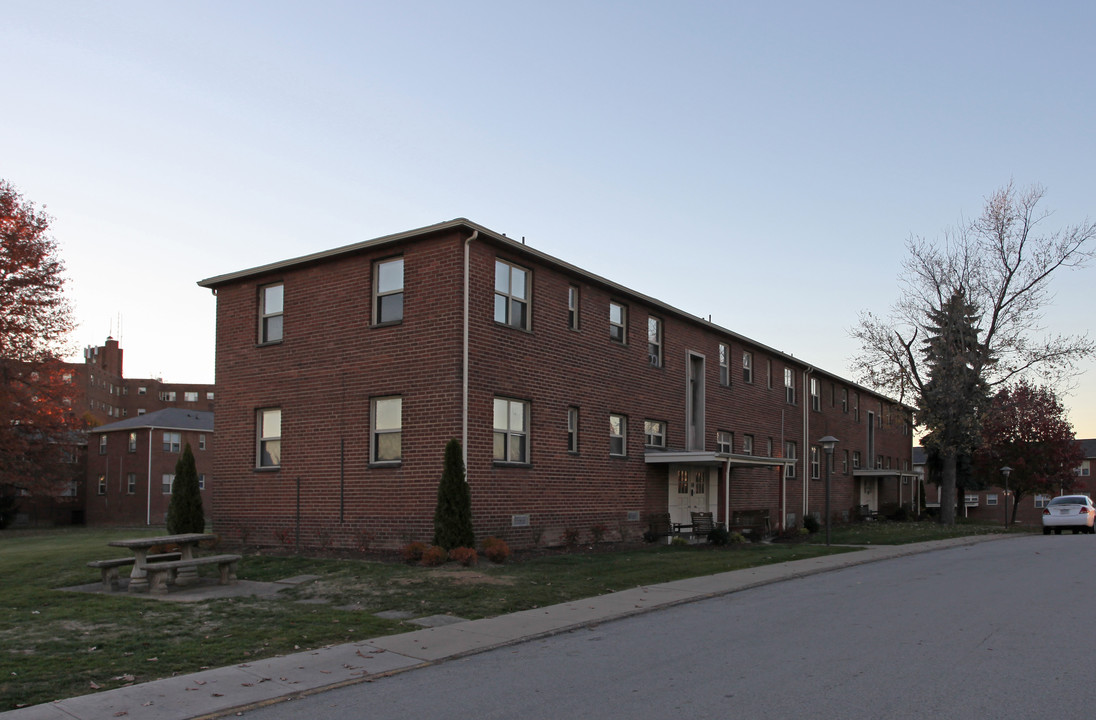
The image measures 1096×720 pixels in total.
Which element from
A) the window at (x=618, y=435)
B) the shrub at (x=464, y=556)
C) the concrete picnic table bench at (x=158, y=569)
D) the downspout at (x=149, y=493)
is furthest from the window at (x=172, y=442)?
the shrub at (x=464, y=556)

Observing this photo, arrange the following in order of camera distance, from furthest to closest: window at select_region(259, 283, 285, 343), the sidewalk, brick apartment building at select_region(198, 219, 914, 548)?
window at select_region(259, 283, 285, 343), brick apartment building at select_region(198, 219, 914, 548), the sidewalk

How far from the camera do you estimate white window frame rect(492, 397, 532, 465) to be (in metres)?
19.2

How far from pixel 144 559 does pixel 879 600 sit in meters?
11.3

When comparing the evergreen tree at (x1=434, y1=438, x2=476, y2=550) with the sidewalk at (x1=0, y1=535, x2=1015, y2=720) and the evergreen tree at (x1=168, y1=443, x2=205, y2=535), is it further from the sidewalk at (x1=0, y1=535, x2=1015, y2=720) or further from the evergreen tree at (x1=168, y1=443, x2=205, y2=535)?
the evergreen tree at (x1=168, y1=443, x2=205, y2=535)

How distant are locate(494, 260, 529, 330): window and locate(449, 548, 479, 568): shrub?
204 inches

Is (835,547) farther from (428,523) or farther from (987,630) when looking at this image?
(987,630)

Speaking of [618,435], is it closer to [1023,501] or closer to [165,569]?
[165,569]

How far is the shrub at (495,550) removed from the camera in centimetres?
1734

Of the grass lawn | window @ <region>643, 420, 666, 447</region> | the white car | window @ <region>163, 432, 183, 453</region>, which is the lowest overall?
the white car

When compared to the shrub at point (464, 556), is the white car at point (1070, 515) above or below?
below

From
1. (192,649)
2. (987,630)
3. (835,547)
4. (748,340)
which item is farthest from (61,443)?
(987,630)

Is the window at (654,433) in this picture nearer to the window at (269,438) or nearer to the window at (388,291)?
the window at (388,291)

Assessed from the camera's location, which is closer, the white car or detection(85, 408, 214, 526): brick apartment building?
the white car

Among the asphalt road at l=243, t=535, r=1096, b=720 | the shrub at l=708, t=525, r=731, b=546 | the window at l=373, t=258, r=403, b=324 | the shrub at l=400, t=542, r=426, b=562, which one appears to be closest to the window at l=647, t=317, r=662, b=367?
the shrub at l=708, t=525, r=731, b=546
